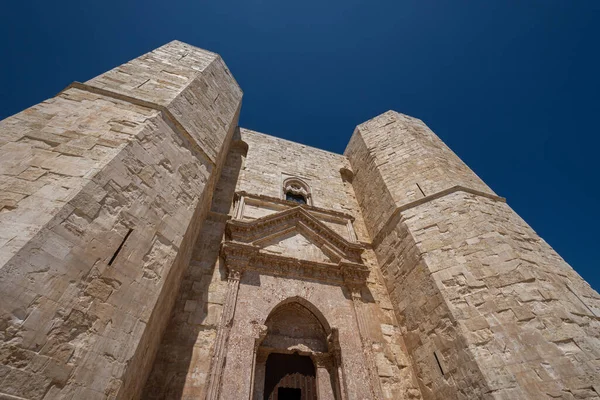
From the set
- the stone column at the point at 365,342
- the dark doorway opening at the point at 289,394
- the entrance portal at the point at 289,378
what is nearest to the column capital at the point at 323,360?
the entrance portal at the point at 289,378

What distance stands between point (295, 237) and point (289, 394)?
3320 millimetres

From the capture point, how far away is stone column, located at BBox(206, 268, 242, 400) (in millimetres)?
4105

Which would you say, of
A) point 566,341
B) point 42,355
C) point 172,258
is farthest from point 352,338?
point 42,355

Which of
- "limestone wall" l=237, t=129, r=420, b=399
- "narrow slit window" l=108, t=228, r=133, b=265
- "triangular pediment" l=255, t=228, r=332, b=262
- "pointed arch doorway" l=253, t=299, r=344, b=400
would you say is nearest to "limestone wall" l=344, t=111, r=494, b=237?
"limestone wall" l=237, t=129, r=420, b=399

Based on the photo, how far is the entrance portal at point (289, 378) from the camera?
4891 mm

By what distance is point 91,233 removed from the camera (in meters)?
3.19

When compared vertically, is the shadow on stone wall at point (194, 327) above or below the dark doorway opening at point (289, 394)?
above

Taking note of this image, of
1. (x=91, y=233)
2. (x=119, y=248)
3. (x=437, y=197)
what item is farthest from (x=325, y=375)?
(x=437, y=197)

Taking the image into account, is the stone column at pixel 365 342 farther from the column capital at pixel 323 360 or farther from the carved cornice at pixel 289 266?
the column capital at pixel 323 360

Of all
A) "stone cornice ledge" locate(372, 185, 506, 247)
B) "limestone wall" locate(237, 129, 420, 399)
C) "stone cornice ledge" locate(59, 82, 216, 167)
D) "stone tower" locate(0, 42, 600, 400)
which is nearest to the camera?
"stone tower" locate(0, 42, 600, 400)

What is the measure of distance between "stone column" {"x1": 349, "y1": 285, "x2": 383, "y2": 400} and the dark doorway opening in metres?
1.32

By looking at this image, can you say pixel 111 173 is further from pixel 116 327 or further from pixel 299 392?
pixel 299 392

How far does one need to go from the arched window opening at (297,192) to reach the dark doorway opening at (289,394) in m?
5.05

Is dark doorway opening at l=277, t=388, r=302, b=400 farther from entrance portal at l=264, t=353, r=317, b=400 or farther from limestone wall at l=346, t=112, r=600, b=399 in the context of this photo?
limestone wall at l=346, t=112, r=600, b=399
